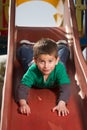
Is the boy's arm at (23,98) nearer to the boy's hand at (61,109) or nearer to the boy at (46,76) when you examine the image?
the boy at (46,76)

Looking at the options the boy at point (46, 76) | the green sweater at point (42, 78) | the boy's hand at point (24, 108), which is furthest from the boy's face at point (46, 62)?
the boy's hand at point (24, 108)

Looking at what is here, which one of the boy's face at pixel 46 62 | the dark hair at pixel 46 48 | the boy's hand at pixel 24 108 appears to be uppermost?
the dark hair at pixel 46 48

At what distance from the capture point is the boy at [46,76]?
1.73m

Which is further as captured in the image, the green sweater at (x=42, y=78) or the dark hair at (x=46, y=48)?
the green sweater at (x=42, y=78)

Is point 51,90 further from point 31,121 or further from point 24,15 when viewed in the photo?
point 24,15

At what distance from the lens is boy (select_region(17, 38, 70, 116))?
5.67ft

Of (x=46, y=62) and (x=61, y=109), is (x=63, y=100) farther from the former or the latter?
(x=46, y=62)

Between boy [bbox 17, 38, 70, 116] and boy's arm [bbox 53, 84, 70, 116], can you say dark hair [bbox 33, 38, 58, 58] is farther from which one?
boy's arm [bbox 53, 84, 70, 116]

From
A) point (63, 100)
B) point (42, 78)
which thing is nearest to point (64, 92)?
point (63, 100)

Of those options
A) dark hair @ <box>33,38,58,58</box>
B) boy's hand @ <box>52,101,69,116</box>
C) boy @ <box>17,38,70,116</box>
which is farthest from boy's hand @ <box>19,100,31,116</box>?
dark hair @ <box>33,38,58,58</box>

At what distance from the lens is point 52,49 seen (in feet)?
5.81

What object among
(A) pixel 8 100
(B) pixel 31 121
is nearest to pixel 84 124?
(B) pixel 31 121

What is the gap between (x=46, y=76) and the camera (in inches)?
74.2

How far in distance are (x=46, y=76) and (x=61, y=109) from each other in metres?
0.25
